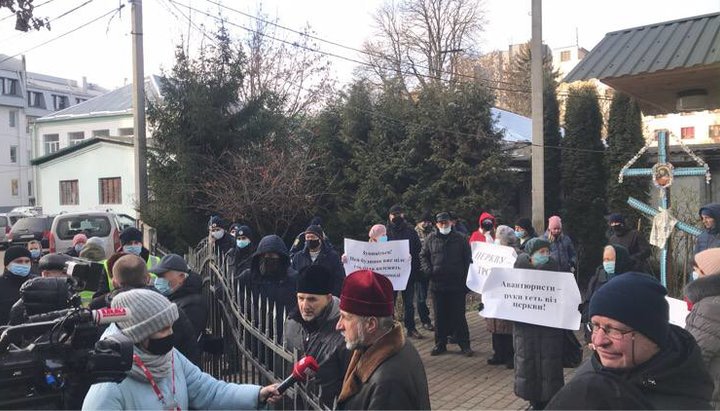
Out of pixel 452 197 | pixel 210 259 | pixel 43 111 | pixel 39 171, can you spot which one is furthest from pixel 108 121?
pixel 210 259

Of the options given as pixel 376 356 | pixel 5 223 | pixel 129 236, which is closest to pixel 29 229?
pixel 5 223

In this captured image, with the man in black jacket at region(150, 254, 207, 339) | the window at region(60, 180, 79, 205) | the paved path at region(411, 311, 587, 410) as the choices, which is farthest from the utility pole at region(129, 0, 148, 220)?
the window at region(60, 180, 79, 205)

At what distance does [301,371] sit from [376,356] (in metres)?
0.40

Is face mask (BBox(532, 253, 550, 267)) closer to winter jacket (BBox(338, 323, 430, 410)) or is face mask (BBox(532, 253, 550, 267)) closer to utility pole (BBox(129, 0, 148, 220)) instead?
winter jacket (BBox(338, 323, 430, 410))

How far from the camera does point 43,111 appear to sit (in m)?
64.3

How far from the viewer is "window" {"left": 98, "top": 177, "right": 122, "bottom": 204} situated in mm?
29969

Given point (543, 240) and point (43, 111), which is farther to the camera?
point (43, 111)

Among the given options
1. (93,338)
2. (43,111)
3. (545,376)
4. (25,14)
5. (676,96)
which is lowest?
(545,376)

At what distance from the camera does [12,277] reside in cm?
561

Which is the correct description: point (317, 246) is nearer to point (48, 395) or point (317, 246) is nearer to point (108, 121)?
point (48, 395)

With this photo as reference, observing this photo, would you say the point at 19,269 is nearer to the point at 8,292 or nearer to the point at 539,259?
the point at 8,292

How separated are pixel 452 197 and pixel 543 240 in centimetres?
793

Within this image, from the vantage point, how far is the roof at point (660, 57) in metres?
5.63

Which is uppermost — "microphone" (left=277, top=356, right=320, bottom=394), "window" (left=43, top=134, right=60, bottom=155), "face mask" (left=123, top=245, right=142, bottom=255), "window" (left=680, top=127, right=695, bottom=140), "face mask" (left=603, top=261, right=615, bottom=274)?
"window" (left=680, top=127, right=695, bottom=140)
